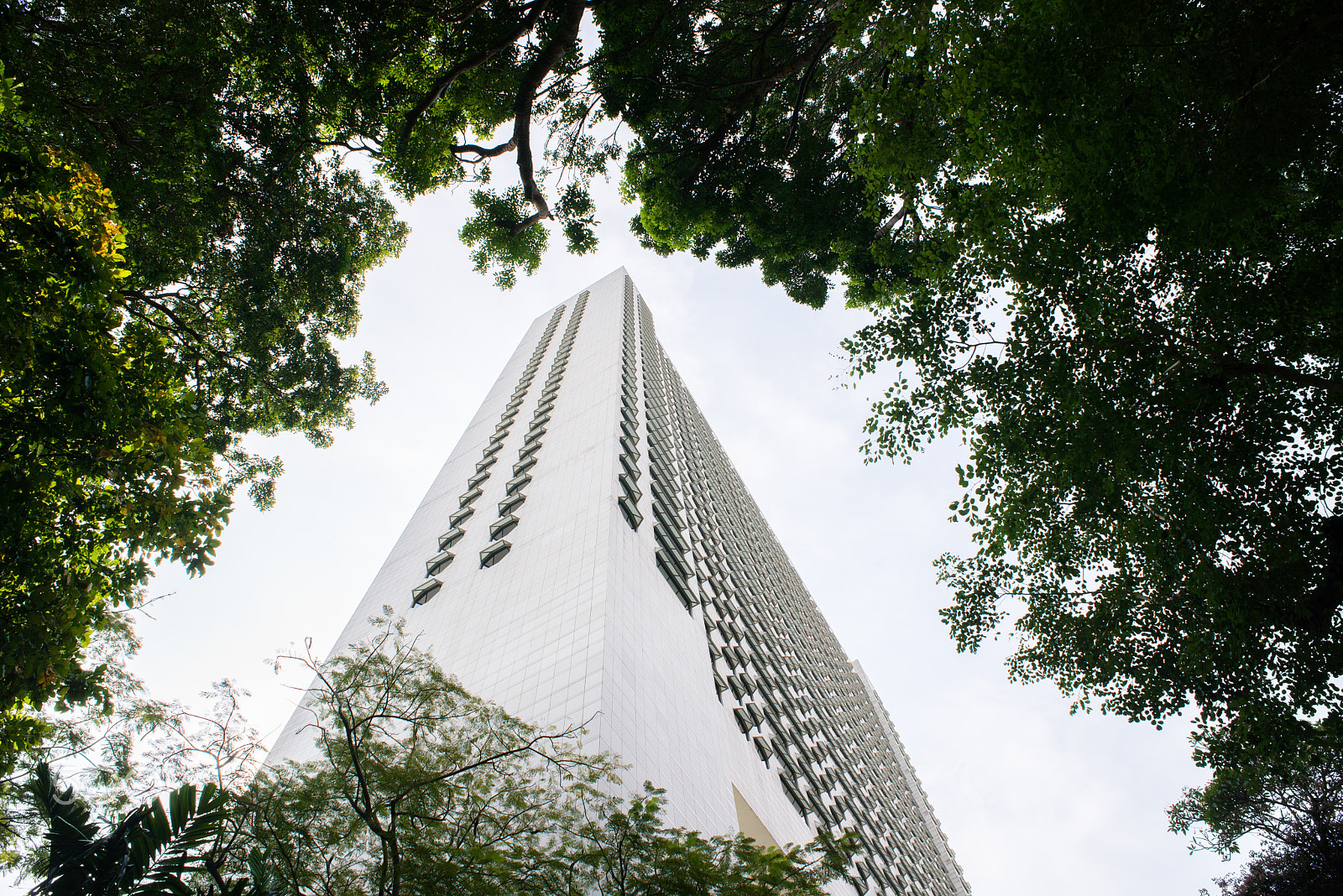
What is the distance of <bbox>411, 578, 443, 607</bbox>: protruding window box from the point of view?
809 inches

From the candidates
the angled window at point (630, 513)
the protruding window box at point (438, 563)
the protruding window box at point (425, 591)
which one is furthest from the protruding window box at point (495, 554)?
the angled window at point (630, 513)

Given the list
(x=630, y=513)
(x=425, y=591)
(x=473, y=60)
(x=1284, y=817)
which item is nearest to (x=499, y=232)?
(x=473, y=60)

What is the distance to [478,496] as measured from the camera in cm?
2644

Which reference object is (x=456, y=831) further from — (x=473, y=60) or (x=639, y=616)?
(x=473, y=60)

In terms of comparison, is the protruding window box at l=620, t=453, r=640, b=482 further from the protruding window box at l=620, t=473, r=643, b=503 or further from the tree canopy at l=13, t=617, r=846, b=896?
the tree canopy at l=13, t=617, r=846, b=896

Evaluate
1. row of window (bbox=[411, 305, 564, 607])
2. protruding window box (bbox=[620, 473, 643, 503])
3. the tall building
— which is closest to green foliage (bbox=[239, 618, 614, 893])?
the tall building

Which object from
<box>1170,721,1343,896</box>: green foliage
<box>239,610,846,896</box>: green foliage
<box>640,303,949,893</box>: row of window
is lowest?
<box>1170,721,1343,896</box>: green foliage

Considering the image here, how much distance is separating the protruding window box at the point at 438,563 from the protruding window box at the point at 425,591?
699mm

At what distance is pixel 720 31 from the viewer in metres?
12.9

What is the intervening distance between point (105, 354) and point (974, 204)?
960 cm

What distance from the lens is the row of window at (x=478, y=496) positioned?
20797 mm

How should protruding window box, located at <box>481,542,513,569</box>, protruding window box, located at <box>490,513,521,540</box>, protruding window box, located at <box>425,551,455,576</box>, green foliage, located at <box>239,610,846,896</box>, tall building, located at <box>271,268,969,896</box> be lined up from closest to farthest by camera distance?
green foliage, located at <box>239,610,846,896</box> < tall building, located at <box>271,268,969,896</box> < protruding window box, located at <box>481,542,513,569</box> < protruding window box, located at <box>490,513,521,540</box> < protruding window box, located at <box>425,551,455,576</box>

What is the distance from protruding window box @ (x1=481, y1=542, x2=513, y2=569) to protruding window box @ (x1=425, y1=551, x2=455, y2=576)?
2.65m

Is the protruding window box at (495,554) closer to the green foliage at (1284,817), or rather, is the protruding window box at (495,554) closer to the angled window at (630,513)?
the angled window at (630,513)
